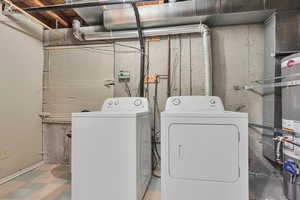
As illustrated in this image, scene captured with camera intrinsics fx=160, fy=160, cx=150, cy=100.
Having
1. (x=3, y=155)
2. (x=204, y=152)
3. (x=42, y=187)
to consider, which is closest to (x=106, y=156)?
(x=204, y=152)

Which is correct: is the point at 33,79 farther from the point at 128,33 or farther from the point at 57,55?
the point at 128,33

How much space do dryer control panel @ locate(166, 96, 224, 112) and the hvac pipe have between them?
0.30 meters

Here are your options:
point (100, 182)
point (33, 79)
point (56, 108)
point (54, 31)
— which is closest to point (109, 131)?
point (100, 182)

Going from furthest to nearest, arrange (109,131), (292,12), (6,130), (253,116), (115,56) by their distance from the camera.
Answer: (115,56), (253,116), (6,130), (292,12), (109,131)

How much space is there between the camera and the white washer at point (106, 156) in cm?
161

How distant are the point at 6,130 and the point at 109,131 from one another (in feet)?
6.30

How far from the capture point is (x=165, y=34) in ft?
8.77

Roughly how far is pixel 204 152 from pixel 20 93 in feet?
9.64

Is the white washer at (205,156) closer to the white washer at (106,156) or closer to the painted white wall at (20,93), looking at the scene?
the white washer at (106,156)

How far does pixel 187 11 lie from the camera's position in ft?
7.91

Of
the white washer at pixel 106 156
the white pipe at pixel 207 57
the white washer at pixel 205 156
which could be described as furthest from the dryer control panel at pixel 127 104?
the white pipe at pixel 207 57

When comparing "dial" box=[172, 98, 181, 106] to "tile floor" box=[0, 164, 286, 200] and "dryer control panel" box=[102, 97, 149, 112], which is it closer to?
"dryer control panel" box=[102, 97, 149, 112]

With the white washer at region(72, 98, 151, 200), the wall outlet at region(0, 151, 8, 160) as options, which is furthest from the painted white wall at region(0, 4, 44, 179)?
the white washer at region(72, 98, 151, 200)

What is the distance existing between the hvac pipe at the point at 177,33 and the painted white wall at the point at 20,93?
0.85 metres
